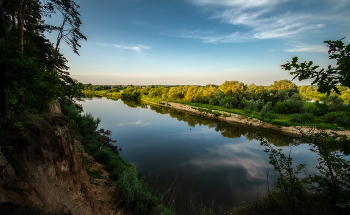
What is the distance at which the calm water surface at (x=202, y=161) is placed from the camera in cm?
847

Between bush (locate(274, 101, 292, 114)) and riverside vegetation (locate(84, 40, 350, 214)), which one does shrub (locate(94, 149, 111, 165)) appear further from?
bush (locate(274, 101, 292, 114))

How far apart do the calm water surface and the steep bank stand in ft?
9.30

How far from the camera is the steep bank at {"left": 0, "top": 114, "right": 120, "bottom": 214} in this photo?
10.1 ft

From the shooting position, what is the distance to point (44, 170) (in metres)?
3.64

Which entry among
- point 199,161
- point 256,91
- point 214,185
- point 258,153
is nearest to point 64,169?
point 214,185

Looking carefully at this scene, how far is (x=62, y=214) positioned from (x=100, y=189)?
3042 mm

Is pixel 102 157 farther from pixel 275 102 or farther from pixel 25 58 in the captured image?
pixel 275 102

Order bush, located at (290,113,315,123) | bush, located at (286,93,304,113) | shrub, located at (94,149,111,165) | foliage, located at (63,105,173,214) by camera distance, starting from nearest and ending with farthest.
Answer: foliage, located at (63,105,173,214)
shrub, located at (94,149,111,165)
bush, located at (290,113,315,123)
bush, located at (286,93,304,113)

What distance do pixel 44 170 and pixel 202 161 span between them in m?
10.5

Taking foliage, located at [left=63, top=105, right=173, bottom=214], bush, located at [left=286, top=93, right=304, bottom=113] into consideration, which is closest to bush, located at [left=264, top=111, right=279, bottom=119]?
bush, located at [left=286, top=93, right=304, bottom=113]

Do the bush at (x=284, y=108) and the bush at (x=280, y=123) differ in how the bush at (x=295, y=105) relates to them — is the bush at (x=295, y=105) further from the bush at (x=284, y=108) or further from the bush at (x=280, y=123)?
the bush at (x=280, y=123)

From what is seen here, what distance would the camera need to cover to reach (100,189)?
634 centimetres

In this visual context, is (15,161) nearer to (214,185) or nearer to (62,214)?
(62,214)

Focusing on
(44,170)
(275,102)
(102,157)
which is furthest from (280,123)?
(44,170)
